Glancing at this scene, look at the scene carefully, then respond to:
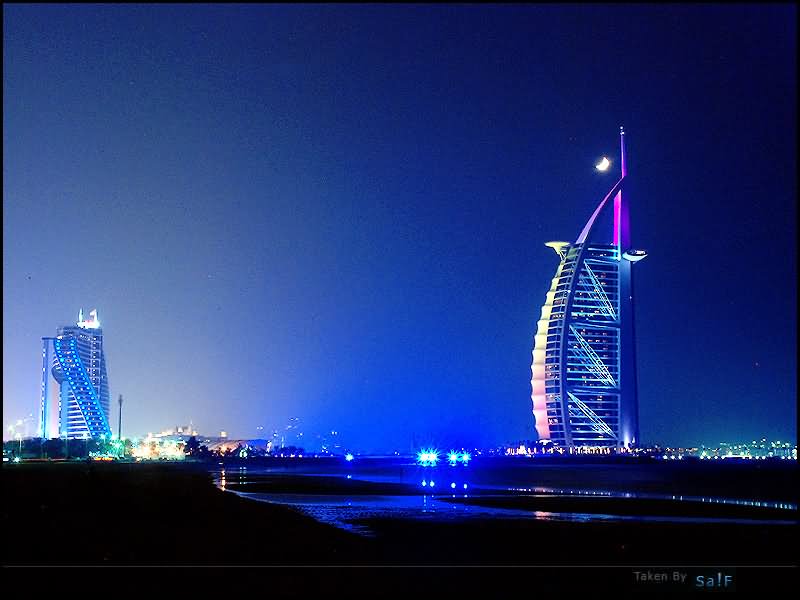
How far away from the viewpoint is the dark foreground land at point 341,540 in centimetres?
2344

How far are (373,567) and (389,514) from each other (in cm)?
1717

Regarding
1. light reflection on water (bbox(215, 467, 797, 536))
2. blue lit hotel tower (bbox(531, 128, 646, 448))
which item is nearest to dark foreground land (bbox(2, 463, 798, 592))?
light reflection on water (bbox(215, 467, 797, 536))

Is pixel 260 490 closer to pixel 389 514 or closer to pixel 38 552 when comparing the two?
pixel 389 514

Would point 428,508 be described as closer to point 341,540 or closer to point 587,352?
point 341,540

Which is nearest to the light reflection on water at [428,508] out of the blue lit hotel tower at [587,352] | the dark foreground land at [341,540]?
the dark foreground land at [341,540]

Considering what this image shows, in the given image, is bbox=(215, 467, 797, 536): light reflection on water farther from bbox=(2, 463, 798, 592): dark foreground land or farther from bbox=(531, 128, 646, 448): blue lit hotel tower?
bbox=(531, 128, 646, 448): blue lit hotel tower

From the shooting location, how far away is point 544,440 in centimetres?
18562

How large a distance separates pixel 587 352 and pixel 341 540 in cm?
15987

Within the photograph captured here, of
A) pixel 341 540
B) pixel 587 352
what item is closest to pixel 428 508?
pixel 341 540

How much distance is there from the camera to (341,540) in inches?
1113

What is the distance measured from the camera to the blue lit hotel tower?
594 feet

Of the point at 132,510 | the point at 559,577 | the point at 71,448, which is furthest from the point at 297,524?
the point at 71,448

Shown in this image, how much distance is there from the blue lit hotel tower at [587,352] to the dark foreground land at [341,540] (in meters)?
142

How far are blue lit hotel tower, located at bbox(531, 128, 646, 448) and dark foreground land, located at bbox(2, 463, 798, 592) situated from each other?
142 meters
